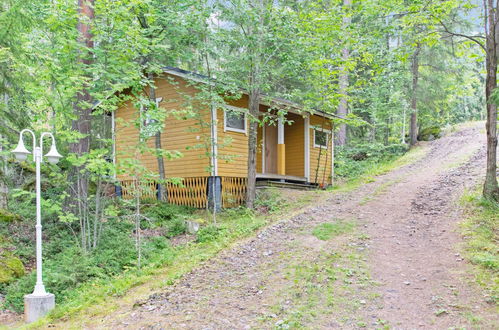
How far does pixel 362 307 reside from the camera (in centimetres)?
479

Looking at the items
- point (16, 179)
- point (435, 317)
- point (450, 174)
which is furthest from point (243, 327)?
point (16, 179)

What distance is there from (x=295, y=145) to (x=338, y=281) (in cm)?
986

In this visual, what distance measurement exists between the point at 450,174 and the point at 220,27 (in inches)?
335

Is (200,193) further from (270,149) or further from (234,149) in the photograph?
(270,149)

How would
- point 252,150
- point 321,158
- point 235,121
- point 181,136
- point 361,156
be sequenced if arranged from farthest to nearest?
point 361,156, point 321,158, point 235,121, point 181,136, point 252,150

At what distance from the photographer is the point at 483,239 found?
6.65 meters

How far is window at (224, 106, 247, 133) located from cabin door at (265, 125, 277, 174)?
2614 millimetres

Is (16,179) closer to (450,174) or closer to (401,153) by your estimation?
→ (450,174)

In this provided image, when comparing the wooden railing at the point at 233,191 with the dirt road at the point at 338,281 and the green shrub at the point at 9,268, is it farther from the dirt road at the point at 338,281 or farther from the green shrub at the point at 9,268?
the green shrub at the point at 9,268

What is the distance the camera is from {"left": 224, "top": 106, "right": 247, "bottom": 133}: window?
37.0 feet

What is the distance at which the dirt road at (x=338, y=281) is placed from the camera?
4555mm

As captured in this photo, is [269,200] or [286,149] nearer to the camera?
[269,200]

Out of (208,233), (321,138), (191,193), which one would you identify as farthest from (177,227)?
(321,138)

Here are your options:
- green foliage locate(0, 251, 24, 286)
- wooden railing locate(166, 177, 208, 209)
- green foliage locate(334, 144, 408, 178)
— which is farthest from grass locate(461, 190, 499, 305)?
green foliage locate(334, 144, 408, 178)
